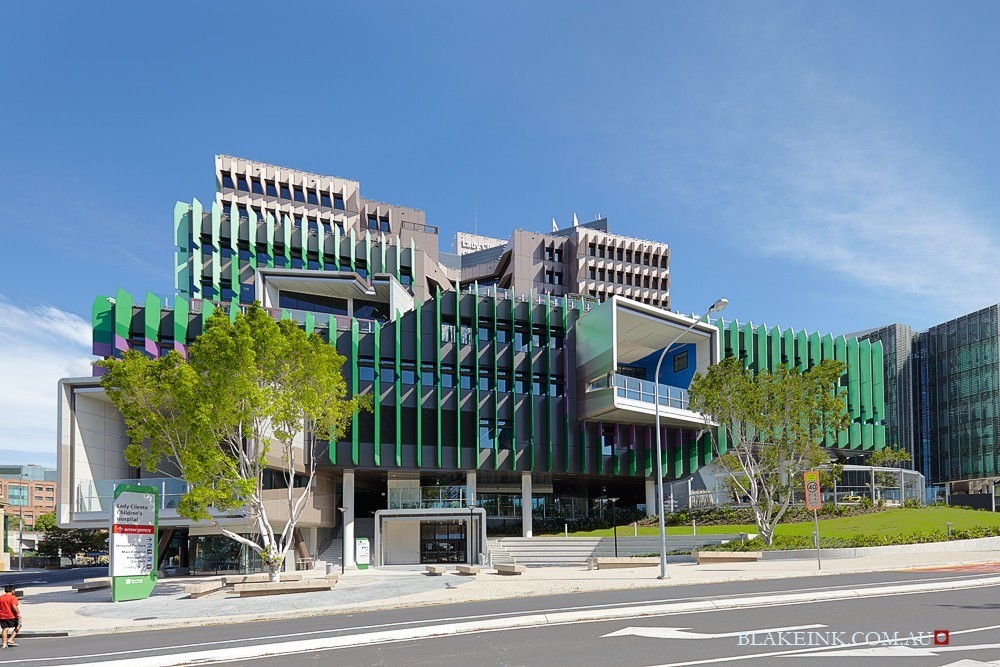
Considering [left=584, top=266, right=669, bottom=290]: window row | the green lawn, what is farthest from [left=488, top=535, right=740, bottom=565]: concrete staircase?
[left=584, top=266, right=669, bottom=290]: window row

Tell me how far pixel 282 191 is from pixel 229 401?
70.8m

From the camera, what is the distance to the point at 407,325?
170 ft

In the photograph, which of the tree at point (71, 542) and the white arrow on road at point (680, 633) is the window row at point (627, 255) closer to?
the tree at point (71, 542)

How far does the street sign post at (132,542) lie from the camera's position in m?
27.4

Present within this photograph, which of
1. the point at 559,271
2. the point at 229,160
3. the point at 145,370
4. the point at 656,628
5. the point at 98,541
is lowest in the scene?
the point at 98,541

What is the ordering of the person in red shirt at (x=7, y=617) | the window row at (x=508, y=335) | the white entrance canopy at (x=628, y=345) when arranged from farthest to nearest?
the window row at (x=508, y=335)
the white entrance canopy at (x=628, y=345)
the person in red shirt at (x=7, y=617)

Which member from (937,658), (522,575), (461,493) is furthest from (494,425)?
(937,658)

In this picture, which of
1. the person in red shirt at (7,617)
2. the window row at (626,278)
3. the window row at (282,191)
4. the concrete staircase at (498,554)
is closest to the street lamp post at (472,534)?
the concrete staircase at (498,554)

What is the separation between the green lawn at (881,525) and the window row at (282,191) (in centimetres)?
5858

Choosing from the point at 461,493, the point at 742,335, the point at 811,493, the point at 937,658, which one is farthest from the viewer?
the point at 742,335

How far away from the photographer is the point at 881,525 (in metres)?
43.0

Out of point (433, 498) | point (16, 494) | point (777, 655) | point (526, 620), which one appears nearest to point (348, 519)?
point (433, 498)

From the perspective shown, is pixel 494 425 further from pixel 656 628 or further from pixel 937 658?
pixel 937 658

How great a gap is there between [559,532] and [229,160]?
193 feet
